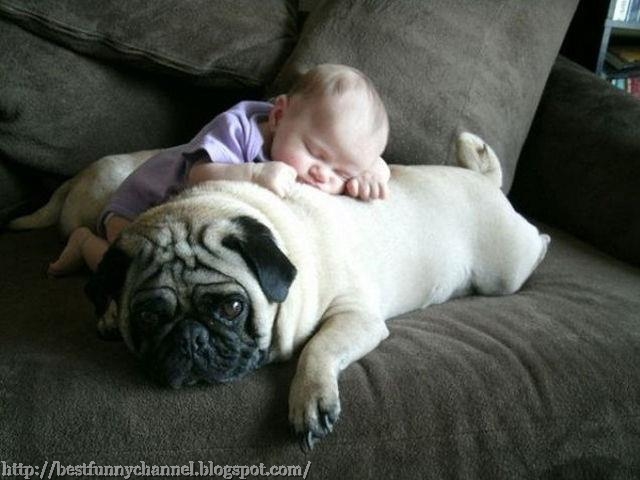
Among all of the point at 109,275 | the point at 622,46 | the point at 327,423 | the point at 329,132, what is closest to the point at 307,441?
the point at 327,423

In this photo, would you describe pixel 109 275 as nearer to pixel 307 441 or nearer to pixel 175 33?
pixel 307 441

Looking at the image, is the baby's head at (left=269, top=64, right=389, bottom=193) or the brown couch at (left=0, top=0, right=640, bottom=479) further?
the baby's head at (left=269, top=64, right=389, bottom=193)

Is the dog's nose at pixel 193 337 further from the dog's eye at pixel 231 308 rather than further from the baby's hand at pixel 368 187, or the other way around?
the baby's hand at pixel 368 187

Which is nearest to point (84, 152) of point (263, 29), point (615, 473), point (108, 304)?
point (263, 29)

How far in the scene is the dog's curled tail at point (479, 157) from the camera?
145cm

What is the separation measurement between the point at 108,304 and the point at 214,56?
2.61ft

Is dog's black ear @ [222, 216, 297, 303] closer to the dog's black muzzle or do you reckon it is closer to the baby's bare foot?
the dog's black muzzle

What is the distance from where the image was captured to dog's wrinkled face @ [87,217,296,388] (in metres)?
0.85

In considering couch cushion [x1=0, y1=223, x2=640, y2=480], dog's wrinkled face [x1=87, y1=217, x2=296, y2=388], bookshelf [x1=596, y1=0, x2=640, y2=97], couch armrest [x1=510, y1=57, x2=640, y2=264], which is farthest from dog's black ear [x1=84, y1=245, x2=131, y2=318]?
bookshelf [x1=596, y1=0, x2=640, y2=97]

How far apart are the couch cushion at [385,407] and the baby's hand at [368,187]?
30cm

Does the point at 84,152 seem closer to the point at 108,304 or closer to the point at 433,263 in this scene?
the point at 108,304

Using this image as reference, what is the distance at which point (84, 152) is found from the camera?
151cm

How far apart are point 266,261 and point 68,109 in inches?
34.4

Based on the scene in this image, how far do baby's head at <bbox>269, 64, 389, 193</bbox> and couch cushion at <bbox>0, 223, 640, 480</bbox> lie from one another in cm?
35
